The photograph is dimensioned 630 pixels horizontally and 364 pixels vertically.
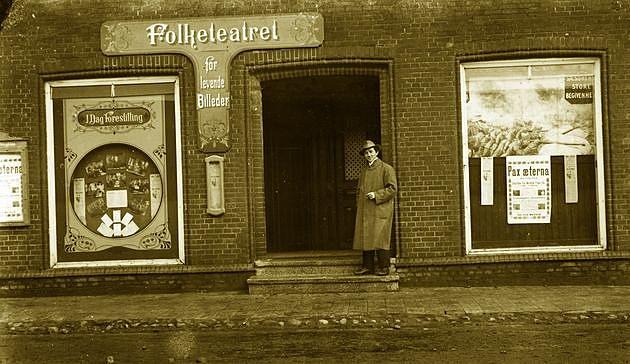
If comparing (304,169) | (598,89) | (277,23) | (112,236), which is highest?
(277,23)

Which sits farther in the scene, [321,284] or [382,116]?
[382,116]

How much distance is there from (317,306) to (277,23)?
4.28 meters

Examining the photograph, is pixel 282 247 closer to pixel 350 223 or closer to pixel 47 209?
pixel 350 223

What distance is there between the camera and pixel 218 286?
11805 mm

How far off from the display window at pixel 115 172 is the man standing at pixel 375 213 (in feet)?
9.01

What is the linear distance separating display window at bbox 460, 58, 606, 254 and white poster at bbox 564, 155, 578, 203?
0.6 inches

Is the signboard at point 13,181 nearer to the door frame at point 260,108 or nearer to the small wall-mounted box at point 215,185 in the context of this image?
the small wall-mounted box at point 215,185

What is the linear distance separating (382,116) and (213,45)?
2.72m

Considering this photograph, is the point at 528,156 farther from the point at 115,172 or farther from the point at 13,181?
the point at 13,181

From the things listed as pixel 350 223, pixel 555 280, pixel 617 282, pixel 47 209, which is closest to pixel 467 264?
pixel 555 280

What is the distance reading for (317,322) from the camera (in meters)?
9.30

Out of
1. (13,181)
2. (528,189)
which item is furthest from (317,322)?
(13,181)

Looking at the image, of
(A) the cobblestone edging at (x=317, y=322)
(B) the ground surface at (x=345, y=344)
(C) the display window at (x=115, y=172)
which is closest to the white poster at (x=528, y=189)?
(A) the cobblestone edging at (x=317, y=322)

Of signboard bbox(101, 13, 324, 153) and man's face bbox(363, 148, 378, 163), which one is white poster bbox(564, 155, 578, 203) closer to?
man's face bbox(363, 148, 378, 163)
